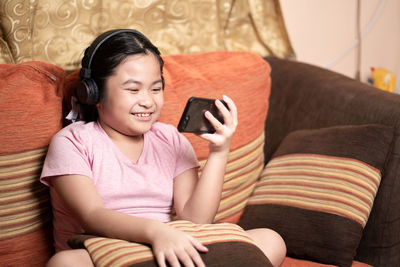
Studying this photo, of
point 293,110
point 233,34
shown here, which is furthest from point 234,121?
point 233,34

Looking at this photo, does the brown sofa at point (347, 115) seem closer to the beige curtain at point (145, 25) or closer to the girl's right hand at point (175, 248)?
the beige curtain at point (145, 25)

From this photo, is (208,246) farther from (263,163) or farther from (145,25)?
(145,25)

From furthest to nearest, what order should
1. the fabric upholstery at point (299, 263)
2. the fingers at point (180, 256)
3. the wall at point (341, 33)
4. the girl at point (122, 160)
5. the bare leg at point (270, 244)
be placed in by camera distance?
the wall at point (341, 33) → the fabric upholstery at point (299, 263) → the bare leg at point (270, 244) → the girl at point (122, 160) → the fingers at point (180, 256)

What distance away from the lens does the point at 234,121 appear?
117 centimetres

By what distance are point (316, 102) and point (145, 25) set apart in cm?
69

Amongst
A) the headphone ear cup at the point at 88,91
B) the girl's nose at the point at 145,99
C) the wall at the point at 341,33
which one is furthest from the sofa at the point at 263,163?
the wall at the point at 341,33

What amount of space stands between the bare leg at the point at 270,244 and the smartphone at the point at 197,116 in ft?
0.99

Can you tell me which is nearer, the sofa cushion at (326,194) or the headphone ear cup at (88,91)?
the headphone ear cup at (88,91)

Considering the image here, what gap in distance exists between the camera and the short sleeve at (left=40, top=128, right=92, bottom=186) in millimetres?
1070

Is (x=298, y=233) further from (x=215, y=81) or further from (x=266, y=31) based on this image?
(x=266, y=31)

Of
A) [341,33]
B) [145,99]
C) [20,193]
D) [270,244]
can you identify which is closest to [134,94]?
[145,99]

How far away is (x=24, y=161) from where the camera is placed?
1.17 m

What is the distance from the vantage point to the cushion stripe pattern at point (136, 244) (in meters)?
0.92

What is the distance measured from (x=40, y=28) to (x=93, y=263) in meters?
0.84
